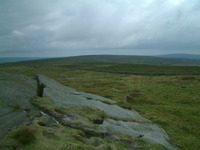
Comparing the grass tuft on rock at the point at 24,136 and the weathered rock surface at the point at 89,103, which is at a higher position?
the grass tuft on rock at the point at 24,136

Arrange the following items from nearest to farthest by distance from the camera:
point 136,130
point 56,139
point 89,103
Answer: point 56,139
point 136,130
point 89,103

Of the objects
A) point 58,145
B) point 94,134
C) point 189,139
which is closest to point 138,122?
Answer: point 189,139

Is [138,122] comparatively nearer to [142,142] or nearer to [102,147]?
[142,142]

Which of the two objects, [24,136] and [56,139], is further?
[56,139]

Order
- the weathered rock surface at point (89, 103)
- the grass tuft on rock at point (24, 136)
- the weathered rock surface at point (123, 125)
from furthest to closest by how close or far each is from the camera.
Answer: the weathered rock surface at point (89, 103)
the weathered rock surface at point (123, 125)
the grass tuft on rock at point (24, 136)

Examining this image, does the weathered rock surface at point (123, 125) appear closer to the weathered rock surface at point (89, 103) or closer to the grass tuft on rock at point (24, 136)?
the weathered rock surface at point (89, 103)

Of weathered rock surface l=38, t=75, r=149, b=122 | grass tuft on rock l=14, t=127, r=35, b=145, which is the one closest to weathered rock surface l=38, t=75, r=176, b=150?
weathered rock surface l=38, t=75, r=149, b=122

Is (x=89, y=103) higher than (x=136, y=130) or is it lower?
higher

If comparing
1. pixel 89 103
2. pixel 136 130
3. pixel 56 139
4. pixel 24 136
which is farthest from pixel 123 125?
pixel 24 136

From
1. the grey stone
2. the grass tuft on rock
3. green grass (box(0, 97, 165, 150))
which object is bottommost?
the grey stone

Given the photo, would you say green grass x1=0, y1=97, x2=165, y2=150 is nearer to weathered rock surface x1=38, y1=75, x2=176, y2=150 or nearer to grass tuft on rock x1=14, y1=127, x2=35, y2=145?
grass tuft on rock x1=14, y1=127, x2=35, y2=145

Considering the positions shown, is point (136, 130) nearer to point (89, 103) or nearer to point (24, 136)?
point (89, 103)

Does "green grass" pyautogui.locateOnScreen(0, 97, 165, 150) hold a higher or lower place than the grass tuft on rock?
lower

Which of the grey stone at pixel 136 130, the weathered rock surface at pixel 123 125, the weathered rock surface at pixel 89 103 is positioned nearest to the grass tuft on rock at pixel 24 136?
the weathered rock surface at pixel 123 125
